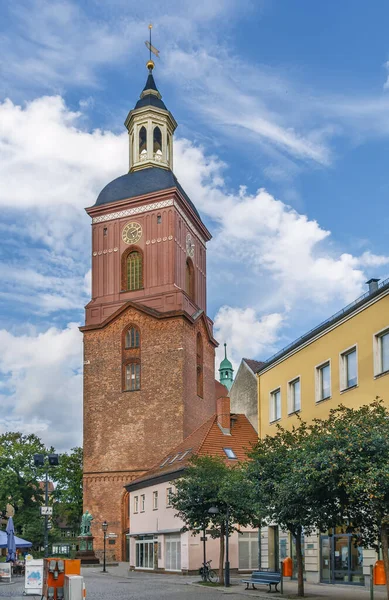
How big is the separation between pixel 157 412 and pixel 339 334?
33066 millimetres

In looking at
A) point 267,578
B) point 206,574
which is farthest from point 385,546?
point 206,574

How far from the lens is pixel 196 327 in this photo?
64125 mm

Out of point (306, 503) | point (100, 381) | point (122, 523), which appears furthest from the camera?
point (100, 381)

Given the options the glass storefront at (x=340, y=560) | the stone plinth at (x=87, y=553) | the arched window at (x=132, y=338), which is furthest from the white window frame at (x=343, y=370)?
the arched window at (x=132, y=338)

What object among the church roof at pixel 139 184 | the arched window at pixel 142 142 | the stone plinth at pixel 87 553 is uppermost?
the arched window at pixel 142 142

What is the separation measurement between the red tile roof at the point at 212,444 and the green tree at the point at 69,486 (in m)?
21.1

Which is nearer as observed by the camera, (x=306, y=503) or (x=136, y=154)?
(x=306, y=503)

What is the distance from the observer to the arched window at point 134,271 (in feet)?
210

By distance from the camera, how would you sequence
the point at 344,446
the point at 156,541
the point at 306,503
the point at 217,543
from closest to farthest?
the point at 344,446
the point at 306,503
the point at 217,543
the point at 156,541

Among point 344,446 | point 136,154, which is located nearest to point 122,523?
point 136,154

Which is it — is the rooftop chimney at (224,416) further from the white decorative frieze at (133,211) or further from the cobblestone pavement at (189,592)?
the white decorative frieze at (133,211)

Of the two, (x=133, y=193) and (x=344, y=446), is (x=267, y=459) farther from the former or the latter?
(x=133, y=193)

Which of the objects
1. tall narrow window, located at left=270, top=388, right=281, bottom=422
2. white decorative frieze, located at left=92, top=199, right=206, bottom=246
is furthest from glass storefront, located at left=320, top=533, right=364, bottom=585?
white decorative frieze, located at left=92, top=199, right=206, bottom=246

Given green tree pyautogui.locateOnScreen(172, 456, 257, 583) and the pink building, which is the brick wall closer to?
the pink building
